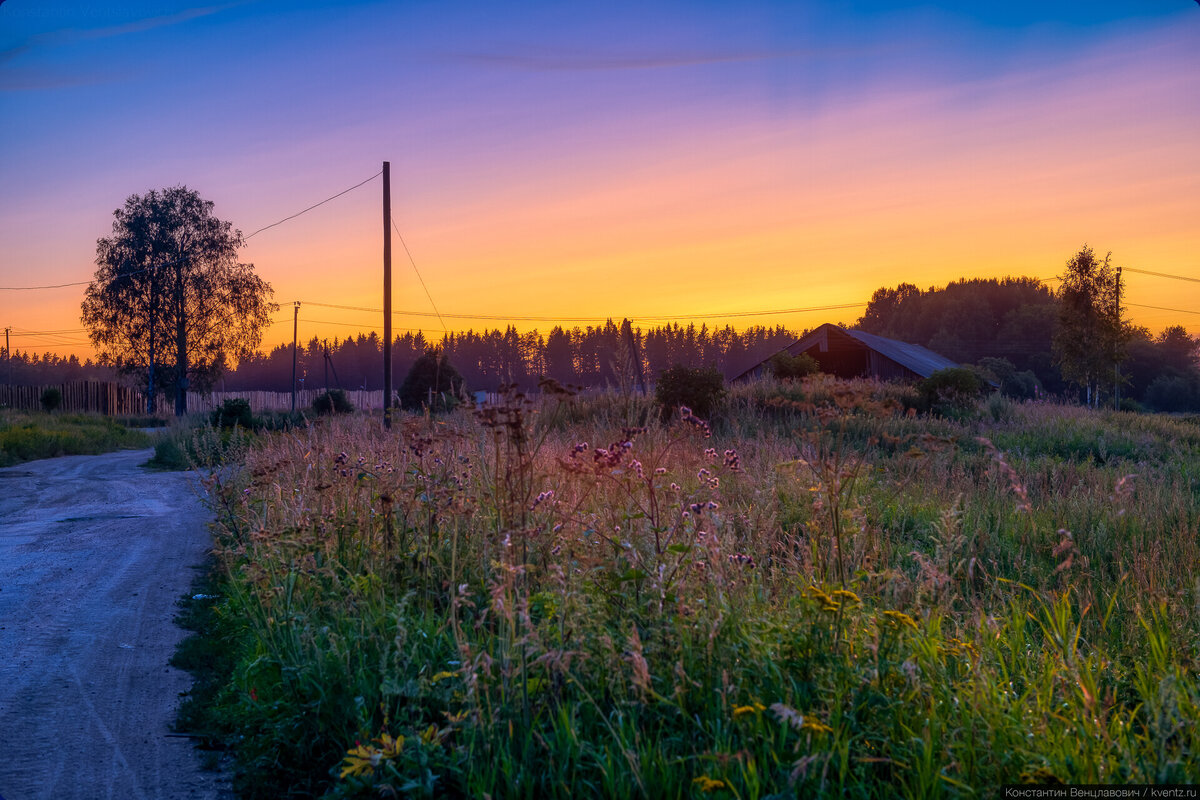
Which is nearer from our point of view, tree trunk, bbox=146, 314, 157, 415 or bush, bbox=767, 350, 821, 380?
bush, bbox=767, 350, 821, 380

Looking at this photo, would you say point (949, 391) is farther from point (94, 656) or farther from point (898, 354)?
point (94, 656)

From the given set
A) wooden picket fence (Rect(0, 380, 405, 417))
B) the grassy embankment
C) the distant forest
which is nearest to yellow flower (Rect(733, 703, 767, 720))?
the grassy embankment

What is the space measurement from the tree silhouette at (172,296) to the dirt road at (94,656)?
3243cm

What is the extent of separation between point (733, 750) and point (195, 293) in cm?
4253

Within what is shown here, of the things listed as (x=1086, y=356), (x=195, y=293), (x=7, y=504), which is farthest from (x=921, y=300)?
(x=7, y=504)

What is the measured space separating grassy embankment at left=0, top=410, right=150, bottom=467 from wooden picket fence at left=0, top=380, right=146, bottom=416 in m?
13.4

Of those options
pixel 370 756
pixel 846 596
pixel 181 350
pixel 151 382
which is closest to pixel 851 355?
pixel 181 350

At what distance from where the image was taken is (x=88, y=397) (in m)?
40.2

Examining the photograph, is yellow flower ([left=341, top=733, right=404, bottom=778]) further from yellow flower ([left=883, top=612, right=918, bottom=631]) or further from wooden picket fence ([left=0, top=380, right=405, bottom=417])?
wooden picket fence ([left=0, top=380, right=405, bottom=417])

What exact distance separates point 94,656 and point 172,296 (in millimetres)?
39384

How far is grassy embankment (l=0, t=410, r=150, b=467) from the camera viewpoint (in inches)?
720

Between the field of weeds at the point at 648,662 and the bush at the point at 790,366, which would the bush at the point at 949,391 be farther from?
the field of weeds at the point at 648,662

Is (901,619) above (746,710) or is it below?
above

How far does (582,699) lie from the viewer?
9.50ft
